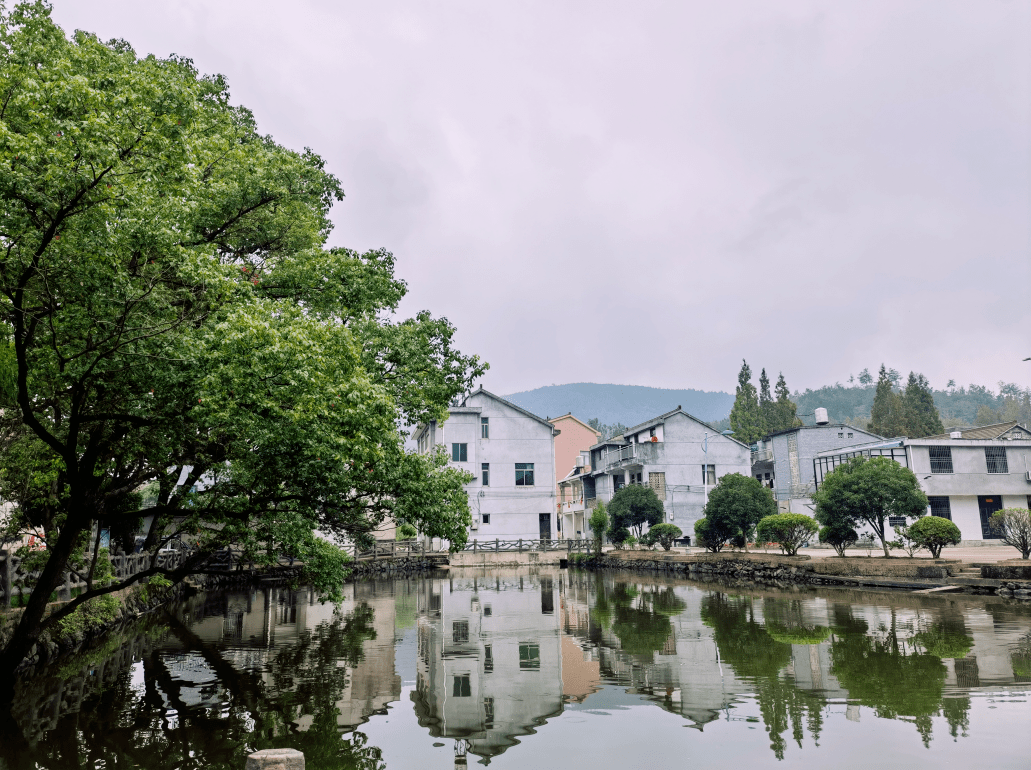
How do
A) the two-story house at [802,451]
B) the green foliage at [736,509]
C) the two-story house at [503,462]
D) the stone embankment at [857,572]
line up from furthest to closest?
the two-story house at [802,451] → the two-story house at [503,462] → the green foliage at [736,509] → the stone embankment at [857,572]

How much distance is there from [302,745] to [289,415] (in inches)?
169

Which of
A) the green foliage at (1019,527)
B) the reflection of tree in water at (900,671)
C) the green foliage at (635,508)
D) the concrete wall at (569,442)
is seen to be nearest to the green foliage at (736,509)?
the green foliage at (635,508)

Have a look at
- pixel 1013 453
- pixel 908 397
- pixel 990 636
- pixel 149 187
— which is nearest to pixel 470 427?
pixel 1013 453

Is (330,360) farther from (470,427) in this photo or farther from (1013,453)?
(1013,453)

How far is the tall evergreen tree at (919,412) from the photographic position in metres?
75.1

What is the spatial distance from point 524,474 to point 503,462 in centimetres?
194

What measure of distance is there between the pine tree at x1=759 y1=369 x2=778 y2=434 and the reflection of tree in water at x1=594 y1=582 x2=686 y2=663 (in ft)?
192

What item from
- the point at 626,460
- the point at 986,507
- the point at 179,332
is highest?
the point at 626,460

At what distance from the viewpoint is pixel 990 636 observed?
1483cm

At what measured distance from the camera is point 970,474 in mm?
43781

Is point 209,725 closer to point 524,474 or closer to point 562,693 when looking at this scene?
point 562,693

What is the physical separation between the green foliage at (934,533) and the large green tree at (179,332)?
70.4 ft

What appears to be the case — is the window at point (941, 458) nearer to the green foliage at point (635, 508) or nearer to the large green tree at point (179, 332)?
the green foliage at point (635, 508)

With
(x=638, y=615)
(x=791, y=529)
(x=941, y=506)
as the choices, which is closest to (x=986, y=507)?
(x=941, y=506)
